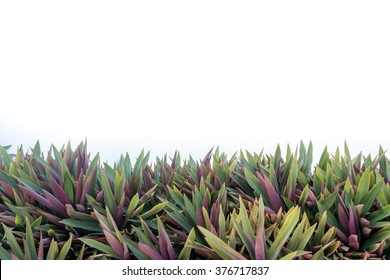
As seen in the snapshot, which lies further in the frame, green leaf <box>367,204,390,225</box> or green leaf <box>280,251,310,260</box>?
green leaf <box>367,204,390,225</box>

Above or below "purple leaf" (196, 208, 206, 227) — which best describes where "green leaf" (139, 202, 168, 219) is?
above

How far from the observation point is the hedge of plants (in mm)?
1804

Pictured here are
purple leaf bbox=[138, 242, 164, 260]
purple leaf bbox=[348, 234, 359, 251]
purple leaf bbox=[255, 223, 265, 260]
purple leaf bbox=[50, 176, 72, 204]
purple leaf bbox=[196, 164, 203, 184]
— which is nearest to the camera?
purple leaf bbox=[255, 223, 265, 260]

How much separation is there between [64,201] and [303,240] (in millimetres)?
999

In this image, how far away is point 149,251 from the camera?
70.1 inches

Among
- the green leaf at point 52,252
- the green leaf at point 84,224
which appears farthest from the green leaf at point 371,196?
the green leaf at point 52,252

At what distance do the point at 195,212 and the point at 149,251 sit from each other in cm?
29

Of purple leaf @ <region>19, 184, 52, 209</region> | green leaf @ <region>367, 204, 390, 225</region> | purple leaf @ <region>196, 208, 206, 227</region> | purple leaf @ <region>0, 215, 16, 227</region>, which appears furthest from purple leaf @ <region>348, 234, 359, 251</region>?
purple leaf @ <region>0, 215, 16, 227</region>

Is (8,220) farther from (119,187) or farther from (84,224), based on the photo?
(119,187)

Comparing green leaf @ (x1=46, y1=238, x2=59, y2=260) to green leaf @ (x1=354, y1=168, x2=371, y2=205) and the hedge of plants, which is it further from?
green leaf @ (x1=354, y1=168, x2=371, y2=205)

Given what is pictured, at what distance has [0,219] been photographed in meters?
2.11

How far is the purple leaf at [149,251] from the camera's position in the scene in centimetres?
177
